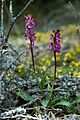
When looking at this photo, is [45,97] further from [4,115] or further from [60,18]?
[60,18]

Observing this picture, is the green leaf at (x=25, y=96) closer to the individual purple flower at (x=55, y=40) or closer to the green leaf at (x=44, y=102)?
the green leaf at (x=44, y=102)

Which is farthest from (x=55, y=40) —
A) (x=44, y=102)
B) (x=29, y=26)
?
(x=44, y=102)

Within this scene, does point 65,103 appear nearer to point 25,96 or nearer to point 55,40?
point 25,96

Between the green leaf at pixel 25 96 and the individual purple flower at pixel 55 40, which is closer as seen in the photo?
the individual purple flower at pixel 55 40

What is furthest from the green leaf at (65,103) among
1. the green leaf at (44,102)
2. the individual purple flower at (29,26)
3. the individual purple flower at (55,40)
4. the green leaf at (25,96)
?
the individual purple flower at (29,26)

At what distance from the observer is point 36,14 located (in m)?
12.5

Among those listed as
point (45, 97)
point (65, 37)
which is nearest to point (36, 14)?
point (65, 37)

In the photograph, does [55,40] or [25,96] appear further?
[25,96]

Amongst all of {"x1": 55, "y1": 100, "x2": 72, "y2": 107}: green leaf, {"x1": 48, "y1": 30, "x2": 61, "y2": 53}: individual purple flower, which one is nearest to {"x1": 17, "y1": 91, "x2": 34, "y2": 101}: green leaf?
{"x1": 55, "y1": 100, "x2": 72, "y2": 107}: green leaf

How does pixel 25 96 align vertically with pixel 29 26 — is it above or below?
below

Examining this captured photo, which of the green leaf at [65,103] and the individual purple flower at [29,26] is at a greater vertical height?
the individual purple flower at [29,26]

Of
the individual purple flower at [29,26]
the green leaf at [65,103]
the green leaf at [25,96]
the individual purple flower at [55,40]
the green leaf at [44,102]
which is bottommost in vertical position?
the green leaf at [65,103]

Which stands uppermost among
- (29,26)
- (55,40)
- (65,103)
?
(29,26)

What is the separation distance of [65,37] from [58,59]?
7.20 ft
